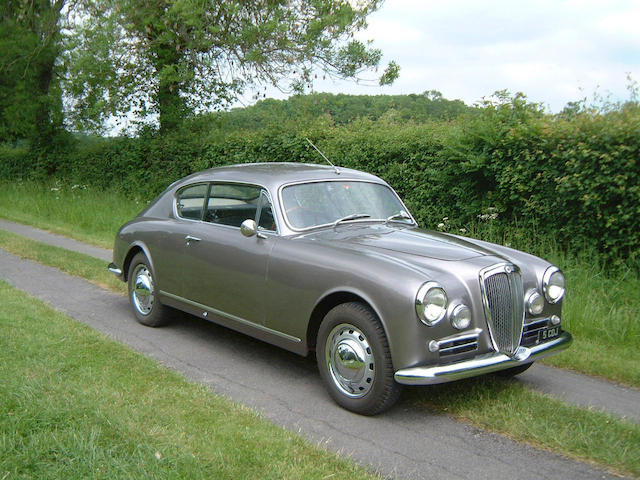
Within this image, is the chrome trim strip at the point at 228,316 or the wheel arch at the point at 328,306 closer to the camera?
the wheel arch at the point at 328,306

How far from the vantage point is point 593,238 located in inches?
307

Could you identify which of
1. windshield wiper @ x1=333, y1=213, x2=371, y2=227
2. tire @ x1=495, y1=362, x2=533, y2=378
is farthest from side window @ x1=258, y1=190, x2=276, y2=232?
tire @ x1=495, y1=362, x2=533, y2=378

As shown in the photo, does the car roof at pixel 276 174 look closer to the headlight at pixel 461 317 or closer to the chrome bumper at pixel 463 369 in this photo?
the headlight at pixel 461 317

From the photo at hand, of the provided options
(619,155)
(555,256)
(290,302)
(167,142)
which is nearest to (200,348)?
(290,302)

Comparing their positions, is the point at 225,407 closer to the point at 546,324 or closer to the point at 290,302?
the point at 290,302

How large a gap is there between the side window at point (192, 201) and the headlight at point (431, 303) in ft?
9.75

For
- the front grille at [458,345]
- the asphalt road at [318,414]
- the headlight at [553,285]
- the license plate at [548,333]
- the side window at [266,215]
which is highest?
the side window at [266,215]

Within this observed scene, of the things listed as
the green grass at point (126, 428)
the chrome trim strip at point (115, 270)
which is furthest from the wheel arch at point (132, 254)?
the green grass at point (126, 428)

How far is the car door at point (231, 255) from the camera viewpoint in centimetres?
554

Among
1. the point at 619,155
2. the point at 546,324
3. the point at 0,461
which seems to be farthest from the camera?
the point at 619,155

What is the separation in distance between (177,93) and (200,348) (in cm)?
1444

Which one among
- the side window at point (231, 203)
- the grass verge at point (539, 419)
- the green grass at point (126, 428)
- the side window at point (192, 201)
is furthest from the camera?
the side window at point (192, 201)

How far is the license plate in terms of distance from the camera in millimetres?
5016

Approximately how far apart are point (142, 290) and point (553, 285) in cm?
433
